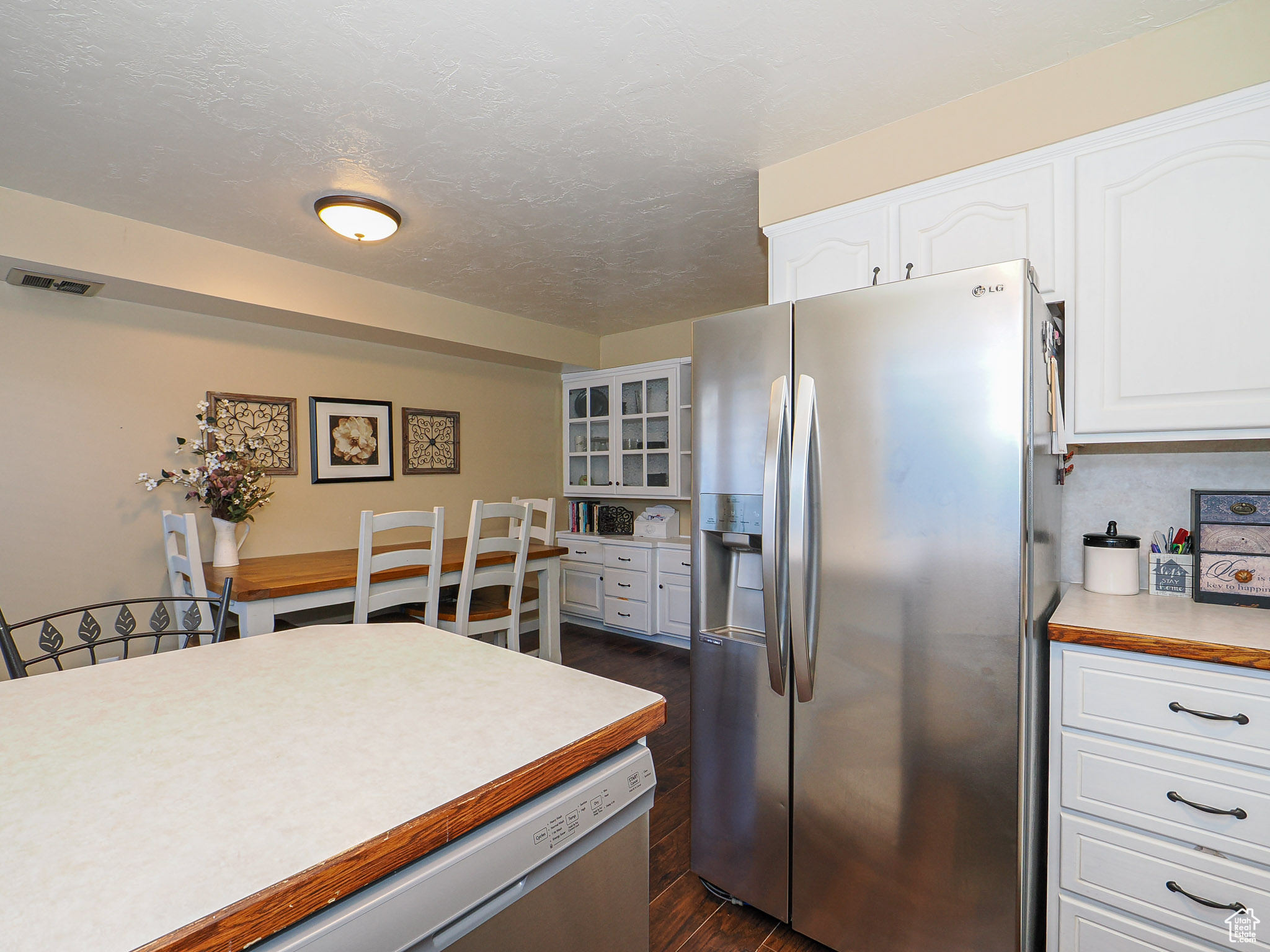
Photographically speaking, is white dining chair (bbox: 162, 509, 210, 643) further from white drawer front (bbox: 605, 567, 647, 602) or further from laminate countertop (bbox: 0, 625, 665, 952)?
white drawer front (bbox: 605, 567, 647, 602)

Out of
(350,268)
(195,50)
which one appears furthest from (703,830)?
(350,268)

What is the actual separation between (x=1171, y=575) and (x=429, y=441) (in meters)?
4.11

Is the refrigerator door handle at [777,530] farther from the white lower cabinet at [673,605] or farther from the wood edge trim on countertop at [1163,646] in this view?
the white lower cabinet at [673,605]

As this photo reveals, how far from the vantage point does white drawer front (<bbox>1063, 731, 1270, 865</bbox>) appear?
4.07 feet

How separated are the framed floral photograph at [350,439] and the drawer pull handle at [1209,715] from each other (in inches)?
160

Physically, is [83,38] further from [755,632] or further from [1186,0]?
[1186,0]

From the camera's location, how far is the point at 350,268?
3465 millimetres

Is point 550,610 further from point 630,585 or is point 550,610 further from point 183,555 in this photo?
point 183,555

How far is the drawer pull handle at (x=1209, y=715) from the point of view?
4.11ft

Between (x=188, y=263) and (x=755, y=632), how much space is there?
3.15 meters

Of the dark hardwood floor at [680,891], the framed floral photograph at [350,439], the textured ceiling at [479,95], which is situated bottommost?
the dark hardwood floor at [680,891]

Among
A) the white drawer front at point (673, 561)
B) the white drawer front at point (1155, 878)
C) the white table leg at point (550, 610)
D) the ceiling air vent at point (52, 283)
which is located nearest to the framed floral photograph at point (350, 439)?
the ceiling air vent at point (52, 283)

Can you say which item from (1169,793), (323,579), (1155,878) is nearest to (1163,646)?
(1169,793)

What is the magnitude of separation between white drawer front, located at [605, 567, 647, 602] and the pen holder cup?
10.1 ft
